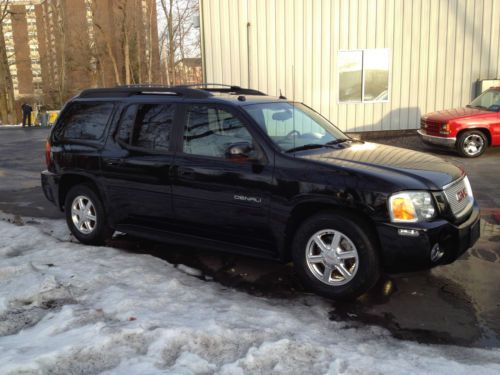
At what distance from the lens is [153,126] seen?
517 centimetres

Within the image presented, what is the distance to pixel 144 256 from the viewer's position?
17.4ft

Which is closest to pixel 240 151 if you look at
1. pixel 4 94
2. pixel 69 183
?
pixel 69 183

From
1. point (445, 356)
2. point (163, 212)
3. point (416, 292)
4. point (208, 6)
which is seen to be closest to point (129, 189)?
point (163, 212)

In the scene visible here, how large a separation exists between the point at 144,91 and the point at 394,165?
2837 millimetres

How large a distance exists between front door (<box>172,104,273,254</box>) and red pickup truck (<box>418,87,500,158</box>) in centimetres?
831

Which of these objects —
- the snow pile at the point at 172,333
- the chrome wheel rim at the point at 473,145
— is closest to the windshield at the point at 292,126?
the snow pile at the point at 172,333

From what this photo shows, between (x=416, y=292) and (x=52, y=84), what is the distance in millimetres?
60570

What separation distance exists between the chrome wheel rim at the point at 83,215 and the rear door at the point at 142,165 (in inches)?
17.7

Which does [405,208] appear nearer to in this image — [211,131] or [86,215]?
[211,131]

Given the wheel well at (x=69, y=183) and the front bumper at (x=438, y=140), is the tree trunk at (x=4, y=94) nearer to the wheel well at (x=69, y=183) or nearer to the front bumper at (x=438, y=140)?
the front bumper at (x=438, y=140)

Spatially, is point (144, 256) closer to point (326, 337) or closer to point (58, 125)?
point (58, 125)

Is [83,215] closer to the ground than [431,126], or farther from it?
closer to the ground

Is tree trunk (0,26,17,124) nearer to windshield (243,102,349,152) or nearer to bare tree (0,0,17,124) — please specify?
bare tree (0,0,17,124)

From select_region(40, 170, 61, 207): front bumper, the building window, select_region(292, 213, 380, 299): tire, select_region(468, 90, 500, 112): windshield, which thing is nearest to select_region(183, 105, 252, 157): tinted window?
select_region(292, 213, 380, 299): tire
